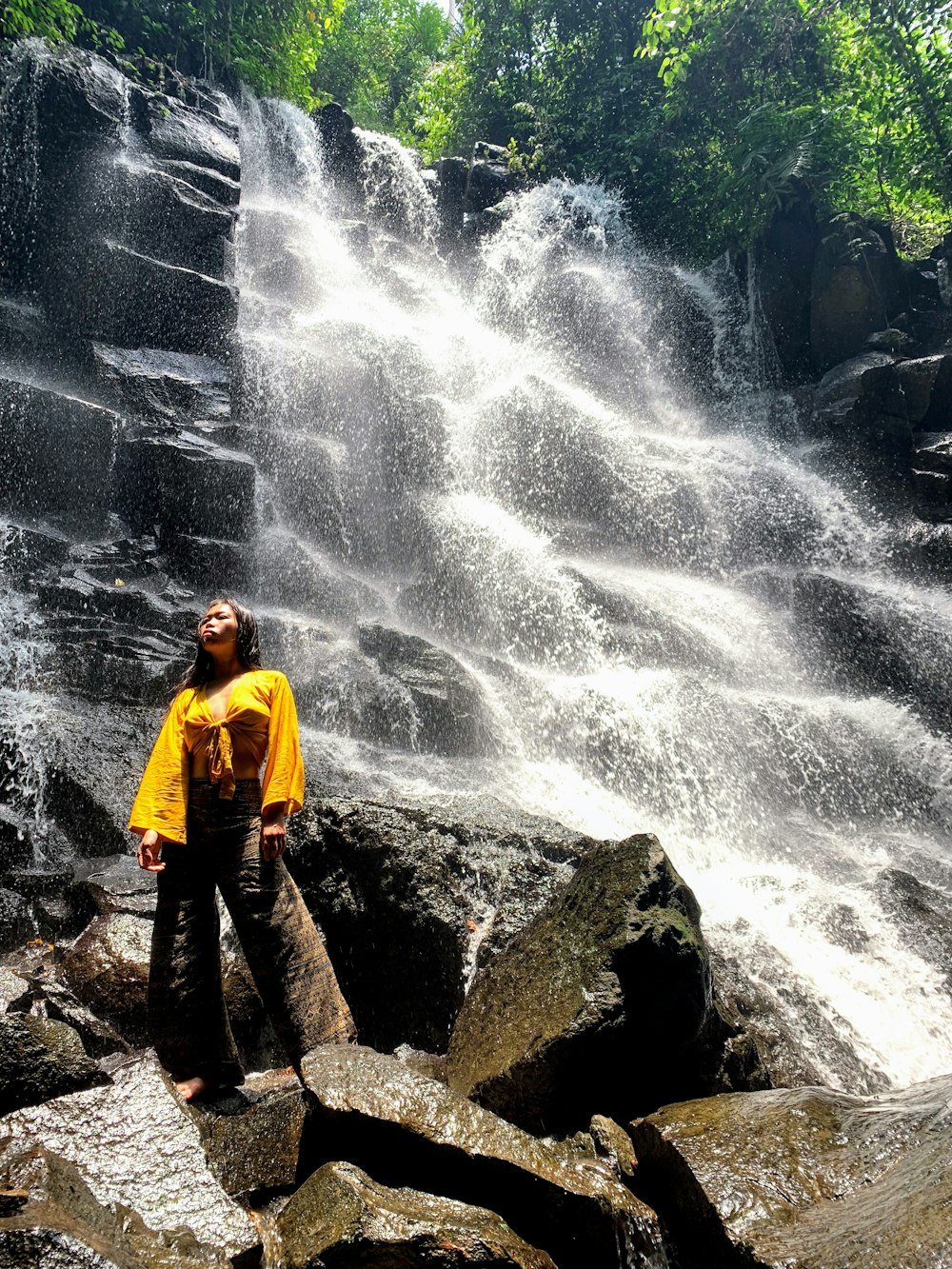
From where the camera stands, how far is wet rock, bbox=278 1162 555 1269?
7.00ft

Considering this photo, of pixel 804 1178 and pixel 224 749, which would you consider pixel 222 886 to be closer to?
pixel 224 749

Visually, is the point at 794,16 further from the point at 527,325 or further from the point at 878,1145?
the point at 878,1145

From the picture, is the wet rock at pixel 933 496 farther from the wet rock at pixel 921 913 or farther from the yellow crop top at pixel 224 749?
the yellow crop top at pixel 224 749

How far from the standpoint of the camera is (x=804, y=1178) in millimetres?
2389

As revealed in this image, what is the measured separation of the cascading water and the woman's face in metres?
3.04

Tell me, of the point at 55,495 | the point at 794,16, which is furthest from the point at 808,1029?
the point at 794,16

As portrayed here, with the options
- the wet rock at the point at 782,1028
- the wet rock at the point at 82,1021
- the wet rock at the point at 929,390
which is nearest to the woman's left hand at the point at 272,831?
the wet rock at the point at 82,1021

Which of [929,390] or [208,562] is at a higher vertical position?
[929,390]

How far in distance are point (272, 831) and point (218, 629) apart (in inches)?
37.1

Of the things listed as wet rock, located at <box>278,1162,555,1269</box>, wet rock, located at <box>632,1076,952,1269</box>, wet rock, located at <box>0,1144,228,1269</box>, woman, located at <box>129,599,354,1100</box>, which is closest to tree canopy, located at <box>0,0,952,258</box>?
woman, located at <box>129,599,354,1100</box>

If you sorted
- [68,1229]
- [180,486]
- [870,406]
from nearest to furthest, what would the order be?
[68,1229] < [180,486] < [870,406]

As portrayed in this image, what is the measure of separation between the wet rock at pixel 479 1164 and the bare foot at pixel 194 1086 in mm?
783

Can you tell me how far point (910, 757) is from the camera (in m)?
8.67

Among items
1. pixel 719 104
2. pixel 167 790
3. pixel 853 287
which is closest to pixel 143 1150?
pixel 167 790
